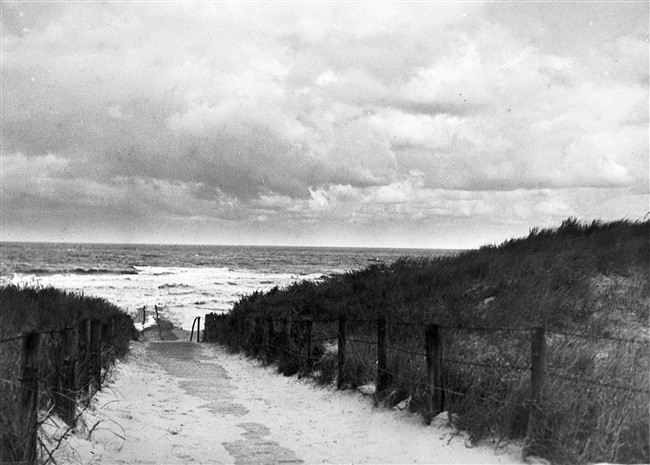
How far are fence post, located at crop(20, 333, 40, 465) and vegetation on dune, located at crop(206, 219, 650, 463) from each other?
4.05 meters

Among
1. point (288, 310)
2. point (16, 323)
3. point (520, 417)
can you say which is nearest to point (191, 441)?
point (520, 417)

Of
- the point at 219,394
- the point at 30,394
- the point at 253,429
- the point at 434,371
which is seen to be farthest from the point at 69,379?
the point at 434,371

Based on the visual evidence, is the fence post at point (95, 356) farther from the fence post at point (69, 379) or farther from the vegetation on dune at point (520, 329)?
the vegetation on dune at point (520, 329)

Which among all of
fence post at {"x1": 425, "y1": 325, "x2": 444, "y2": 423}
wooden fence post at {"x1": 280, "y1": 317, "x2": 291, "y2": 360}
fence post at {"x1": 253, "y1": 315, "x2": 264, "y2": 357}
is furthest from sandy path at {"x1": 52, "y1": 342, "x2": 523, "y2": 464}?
fence post at {"x1": 253, "y1": 315, "x2": 264, "y2": 357}

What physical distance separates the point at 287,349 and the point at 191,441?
5523 millimetres

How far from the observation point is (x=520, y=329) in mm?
6270

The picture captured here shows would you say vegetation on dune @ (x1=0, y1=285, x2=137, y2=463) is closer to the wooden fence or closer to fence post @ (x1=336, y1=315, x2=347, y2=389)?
the wooden fence

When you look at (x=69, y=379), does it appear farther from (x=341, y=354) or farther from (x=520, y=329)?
(x=520, y=329)

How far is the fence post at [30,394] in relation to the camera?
4.95 m

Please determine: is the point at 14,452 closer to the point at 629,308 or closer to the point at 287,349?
the point at 287,349

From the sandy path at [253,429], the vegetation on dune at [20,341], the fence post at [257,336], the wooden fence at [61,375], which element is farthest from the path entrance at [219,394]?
the wooden fence at [61,375]

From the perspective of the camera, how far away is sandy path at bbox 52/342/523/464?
6211 millimetres

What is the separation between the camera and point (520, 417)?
19.5 feet

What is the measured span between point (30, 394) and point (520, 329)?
182 inches
